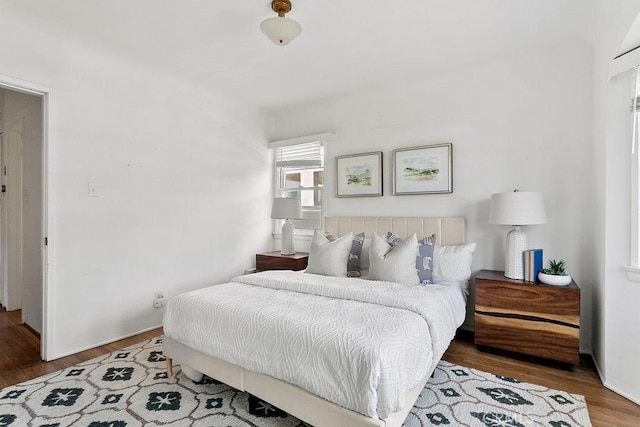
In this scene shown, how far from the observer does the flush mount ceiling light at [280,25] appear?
2.11 meters

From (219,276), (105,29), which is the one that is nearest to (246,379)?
(219,276)

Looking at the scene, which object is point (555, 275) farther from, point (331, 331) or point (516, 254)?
point (331, 331)

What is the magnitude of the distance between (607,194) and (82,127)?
3980mm

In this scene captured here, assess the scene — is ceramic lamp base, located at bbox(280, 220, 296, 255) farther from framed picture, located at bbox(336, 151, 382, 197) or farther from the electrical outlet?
the electrical outlet

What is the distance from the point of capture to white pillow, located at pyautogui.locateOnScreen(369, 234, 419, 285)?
8.34 ft

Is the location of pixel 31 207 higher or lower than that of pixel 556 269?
higher

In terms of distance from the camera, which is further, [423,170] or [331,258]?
[423,170]

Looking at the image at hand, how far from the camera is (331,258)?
290 centimetres

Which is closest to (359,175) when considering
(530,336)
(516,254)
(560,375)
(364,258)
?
(364,258)

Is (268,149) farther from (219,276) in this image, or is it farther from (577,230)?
(577,230)

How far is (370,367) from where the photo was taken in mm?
1345

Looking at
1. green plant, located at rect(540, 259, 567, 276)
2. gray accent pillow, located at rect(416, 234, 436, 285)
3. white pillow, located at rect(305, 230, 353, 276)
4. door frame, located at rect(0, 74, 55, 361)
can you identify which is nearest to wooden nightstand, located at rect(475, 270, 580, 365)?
green plant, located at rect(540, 259, 567, 276)

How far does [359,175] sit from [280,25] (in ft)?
6.38

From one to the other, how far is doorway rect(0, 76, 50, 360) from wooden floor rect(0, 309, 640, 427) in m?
0.17
